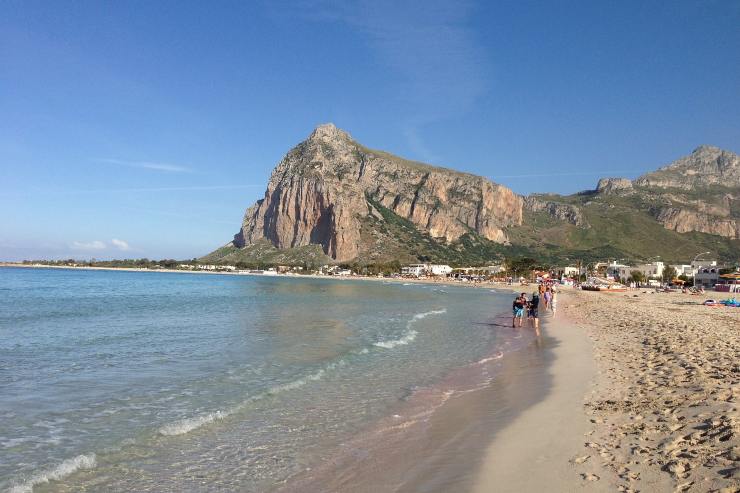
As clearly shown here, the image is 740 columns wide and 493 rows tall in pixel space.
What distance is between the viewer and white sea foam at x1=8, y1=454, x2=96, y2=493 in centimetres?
649

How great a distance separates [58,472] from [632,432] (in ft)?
27.0

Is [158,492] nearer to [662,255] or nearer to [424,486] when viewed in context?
[424,486]

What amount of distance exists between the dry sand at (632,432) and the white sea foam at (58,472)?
5564 millimetres

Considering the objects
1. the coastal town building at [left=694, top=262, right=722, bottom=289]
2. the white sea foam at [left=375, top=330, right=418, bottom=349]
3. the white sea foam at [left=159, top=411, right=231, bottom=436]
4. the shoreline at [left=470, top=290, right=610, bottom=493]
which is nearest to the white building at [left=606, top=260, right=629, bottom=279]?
the coastal town building at [left=694, top=262, right=722, bottom=289]

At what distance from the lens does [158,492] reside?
6.41 m

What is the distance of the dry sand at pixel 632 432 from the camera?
5.77m

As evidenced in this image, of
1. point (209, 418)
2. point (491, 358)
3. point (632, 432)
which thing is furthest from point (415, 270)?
point (632, 432)

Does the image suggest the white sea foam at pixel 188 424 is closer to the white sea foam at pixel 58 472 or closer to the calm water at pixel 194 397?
the calm water at pixel 194 397

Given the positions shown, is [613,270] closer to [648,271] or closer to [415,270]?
[648,271]

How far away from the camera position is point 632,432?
745cm

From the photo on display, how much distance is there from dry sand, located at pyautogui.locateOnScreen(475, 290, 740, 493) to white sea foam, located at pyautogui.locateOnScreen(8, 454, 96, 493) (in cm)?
556

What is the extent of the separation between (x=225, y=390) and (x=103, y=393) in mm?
2641

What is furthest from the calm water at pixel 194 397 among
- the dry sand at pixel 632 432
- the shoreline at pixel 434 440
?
the dry sand at pixel 632 432

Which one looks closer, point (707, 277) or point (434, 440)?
point (434, 440)
